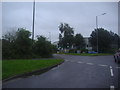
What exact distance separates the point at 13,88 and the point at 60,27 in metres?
77.6

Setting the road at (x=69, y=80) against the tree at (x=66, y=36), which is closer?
the road at (x=69, y=80)

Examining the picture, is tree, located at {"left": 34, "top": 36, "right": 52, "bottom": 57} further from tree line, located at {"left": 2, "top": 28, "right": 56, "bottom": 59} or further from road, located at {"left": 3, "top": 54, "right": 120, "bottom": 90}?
road, located at {"left": 3, "top": 54, "right": 120, "bottom": 90}

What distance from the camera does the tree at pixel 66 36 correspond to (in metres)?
78.2

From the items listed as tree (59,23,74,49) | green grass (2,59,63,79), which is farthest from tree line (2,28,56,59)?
tree (59,23,74,49)

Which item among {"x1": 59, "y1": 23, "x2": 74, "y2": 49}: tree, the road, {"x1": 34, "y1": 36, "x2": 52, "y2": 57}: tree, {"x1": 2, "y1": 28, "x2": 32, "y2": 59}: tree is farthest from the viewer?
{"x1": 59, "y1": 23, "x2": 74, "y2": 49}: tree

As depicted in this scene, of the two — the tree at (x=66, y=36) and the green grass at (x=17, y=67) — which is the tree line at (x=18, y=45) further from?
the tree at (x=66, y=36)

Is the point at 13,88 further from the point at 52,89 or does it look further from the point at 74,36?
the point at 74,36

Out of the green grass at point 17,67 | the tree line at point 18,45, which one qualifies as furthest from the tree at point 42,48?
the green grass at point 17,67

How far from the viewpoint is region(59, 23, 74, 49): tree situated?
257 ft

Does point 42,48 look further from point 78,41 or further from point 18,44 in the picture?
point 78,41

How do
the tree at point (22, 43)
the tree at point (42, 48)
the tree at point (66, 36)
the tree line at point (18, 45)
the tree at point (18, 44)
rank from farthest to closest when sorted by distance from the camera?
the tree at point (66, 36) < the tree at point (42, 48) < the tree at point (22, 43) < the tree at point (18, 44) < the tree line at point (18, 45)

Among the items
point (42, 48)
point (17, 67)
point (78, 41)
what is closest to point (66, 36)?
point (78, 41)

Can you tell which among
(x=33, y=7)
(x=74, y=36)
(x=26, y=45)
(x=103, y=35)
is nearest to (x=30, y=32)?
(x=26, y=45)

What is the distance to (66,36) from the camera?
262ft
